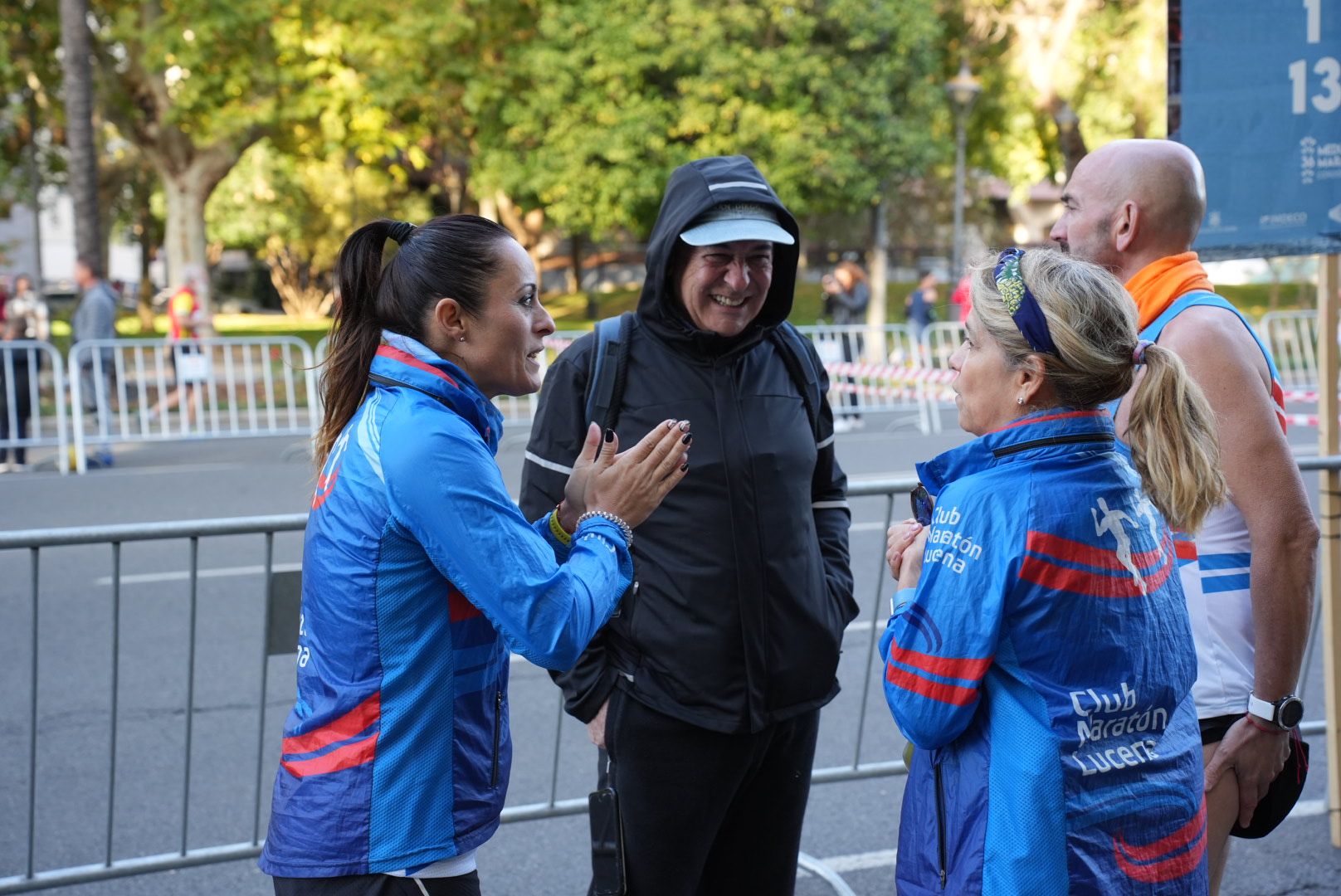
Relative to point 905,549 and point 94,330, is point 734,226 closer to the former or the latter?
point 905,549

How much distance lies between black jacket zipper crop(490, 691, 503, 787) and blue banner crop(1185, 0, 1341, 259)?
8.64 ft

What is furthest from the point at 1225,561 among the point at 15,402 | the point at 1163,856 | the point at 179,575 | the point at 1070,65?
the point at 1070,65

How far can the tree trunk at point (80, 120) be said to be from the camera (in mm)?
16609

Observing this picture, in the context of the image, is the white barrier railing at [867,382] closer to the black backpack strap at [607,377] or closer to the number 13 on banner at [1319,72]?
the number 13 on banner at [1319,72]

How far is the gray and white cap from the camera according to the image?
290cm

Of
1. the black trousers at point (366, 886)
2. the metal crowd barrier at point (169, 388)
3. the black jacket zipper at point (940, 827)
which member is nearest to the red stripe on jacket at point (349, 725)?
the black trousers at point (366, 886)

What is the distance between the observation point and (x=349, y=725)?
209 centimetres

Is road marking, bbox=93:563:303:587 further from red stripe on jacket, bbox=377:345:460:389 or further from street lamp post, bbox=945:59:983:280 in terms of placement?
street lamp post, bbox=945:59:983:280

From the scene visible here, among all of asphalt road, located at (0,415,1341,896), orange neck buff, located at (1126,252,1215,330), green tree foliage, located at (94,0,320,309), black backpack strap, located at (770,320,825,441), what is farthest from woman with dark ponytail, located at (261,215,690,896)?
green tree foliage, located at (94,0,320,309)

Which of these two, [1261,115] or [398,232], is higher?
[1261,115]

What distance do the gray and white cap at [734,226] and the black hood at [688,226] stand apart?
0.03m

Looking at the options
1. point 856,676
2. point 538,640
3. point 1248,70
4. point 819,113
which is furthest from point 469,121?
point 538,640

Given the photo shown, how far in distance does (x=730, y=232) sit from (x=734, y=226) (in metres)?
0.02

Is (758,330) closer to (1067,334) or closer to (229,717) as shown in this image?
(1067,334)
